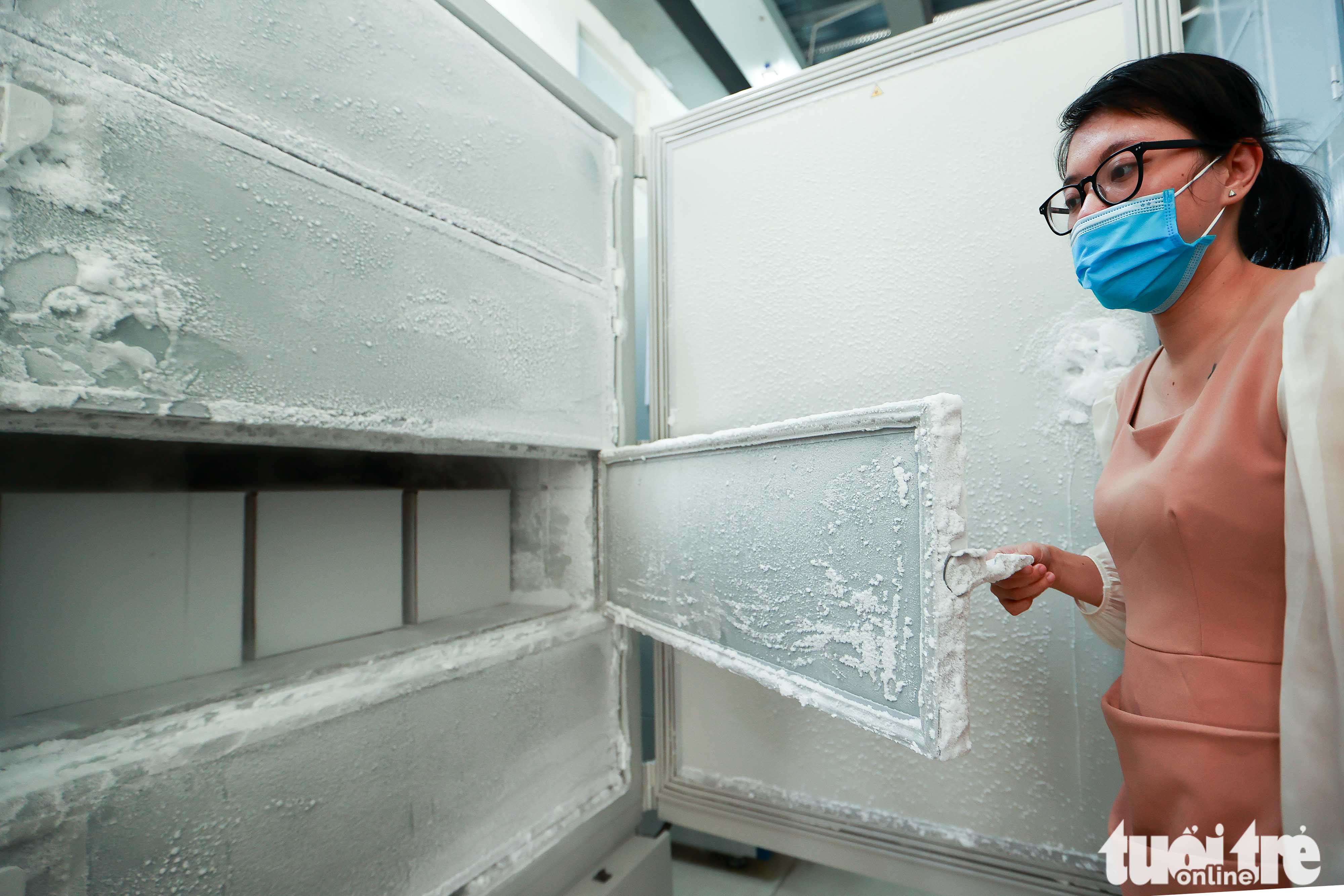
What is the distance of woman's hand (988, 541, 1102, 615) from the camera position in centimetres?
74

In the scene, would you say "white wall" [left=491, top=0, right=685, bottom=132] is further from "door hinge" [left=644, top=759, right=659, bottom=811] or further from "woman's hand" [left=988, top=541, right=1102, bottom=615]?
"door hinge" [left=644, top=759, right=659, bottom=811]

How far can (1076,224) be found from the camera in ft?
2.32

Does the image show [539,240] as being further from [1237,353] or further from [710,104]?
[1237,353]

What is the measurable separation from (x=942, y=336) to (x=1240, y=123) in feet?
1.36

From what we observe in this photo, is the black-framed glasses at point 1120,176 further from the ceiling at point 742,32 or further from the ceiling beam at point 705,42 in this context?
the ceiling beam at point 705,42

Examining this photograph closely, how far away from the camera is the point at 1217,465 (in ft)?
1.91

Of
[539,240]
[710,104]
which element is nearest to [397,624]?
[539,240]

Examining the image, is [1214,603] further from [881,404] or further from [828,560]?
[881,404]

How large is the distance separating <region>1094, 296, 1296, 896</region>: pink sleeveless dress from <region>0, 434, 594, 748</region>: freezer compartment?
2.76ft

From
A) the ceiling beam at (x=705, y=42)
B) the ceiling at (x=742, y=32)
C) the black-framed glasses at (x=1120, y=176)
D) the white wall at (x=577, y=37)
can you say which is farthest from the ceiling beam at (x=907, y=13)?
the black-framed glasses at (x=1120, y=176)

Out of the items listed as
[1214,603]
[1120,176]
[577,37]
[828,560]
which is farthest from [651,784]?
[577,37]

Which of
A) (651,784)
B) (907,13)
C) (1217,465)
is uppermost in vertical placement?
(907,13)

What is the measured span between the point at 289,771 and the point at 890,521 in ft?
2.34

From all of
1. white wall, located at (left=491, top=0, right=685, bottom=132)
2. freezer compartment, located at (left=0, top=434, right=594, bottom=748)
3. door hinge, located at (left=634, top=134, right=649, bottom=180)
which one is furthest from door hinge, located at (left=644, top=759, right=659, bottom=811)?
white wall, located at (left=491, top=0, right=685, bottom=132)
